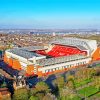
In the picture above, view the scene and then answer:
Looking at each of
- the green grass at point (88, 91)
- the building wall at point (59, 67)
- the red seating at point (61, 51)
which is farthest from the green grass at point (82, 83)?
the red seating at point (61, 51)

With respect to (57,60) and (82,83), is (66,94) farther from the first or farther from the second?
(57,60)

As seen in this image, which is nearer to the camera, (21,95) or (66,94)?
(21,95)

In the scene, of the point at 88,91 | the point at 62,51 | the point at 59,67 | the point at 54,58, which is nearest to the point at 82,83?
the point at 88,91

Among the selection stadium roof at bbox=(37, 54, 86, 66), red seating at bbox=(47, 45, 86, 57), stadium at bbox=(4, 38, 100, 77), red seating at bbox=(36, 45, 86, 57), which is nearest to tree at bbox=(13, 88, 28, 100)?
stadium at bbox=(4, 38, 100, 77)

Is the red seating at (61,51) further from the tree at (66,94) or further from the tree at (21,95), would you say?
the tree at (21,95)

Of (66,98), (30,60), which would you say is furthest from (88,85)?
(30,60)
